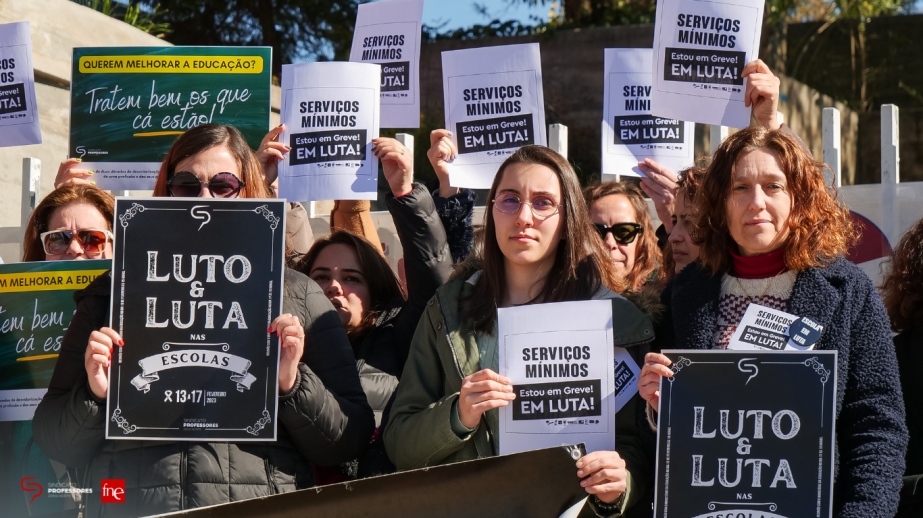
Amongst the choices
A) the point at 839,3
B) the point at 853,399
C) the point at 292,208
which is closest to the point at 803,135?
the point at 839,3

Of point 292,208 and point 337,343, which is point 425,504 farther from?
point 292,208

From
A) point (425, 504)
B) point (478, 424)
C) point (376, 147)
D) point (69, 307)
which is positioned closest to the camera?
point (425, 504)

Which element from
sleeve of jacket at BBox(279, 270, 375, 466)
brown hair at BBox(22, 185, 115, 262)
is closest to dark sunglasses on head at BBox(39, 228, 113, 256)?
brown hair at BBox(22, 185, 115, 262)

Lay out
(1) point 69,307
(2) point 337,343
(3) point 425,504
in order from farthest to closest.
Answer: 1. (1) point 69,307
2. (2) point 337,343
3. (3) point 425,504

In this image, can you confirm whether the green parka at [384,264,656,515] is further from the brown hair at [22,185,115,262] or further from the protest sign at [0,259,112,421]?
the brown hair at [22,185,115,262]

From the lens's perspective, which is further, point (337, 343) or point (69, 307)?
point (69, 307)

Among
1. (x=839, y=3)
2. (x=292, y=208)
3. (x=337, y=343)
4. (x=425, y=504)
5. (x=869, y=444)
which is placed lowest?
(x=425, y=504)

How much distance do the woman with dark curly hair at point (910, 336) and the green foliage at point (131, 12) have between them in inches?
244

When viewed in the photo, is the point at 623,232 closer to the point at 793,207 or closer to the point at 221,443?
the point at 793,207

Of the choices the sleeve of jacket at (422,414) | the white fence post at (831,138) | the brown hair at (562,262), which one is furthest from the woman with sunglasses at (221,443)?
the white fence post at (831,138)

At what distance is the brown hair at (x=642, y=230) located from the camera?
3920 millimetres

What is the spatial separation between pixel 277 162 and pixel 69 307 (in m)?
1.03

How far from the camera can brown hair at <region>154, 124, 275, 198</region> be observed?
2875 mm

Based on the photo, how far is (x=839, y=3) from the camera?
40.5 feet
